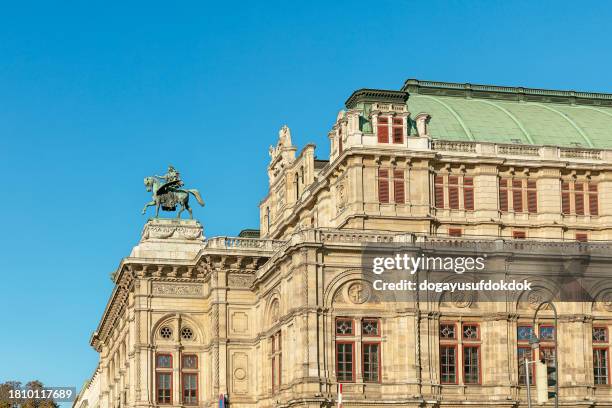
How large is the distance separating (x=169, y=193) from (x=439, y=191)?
77.7 ft

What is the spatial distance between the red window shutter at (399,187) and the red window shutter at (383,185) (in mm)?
609

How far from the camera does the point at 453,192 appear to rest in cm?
10150

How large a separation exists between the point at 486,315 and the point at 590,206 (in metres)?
17.5

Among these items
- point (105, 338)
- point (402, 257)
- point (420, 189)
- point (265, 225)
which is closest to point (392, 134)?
point (420, 189)

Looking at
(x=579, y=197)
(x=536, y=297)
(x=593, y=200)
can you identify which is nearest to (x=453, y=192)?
(x=579, y=197)

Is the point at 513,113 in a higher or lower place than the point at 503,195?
higher

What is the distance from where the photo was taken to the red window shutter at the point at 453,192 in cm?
10125

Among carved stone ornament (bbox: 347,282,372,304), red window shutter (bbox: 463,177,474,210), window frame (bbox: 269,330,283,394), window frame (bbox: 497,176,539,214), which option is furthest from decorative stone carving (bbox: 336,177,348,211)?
window frame (bbox: 497,176,539,214)

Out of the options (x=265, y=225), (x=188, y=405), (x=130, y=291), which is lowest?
(x=188, y=405)

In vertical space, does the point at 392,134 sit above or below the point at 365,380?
above

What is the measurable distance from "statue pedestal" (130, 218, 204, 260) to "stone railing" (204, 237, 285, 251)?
325 centimetres

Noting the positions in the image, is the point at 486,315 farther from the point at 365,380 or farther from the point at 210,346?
the point at 210,346

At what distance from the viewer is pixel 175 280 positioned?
106 metres

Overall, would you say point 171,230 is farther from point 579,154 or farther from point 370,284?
point 579,154
